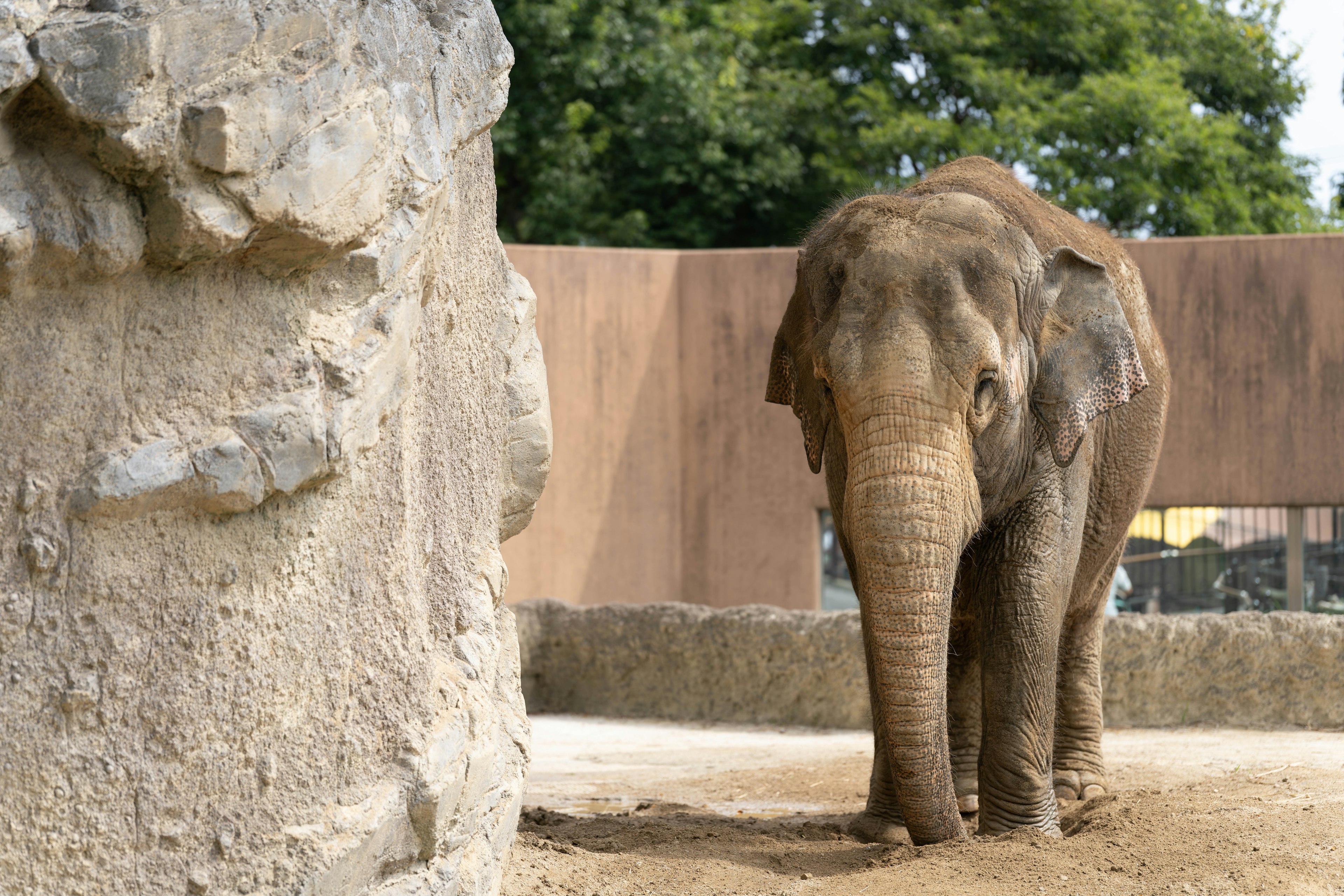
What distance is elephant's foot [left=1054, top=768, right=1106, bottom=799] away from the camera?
6.68m

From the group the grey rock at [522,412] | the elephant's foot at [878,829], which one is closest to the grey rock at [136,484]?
the grey rock at [522,412]

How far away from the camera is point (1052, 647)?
17.8ft

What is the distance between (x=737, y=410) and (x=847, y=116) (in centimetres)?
798

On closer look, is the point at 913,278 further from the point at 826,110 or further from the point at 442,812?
the point at 826,110

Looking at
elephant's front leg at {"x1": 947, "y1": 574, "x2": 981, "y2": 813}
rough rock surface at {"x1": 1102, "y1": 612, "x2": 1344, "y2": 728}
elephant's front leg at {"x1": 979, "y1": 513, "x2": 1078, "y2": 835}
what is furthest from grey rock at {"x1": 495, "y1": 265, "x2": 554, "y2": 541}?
rough rock surface at {"x1": 1102, "y1": 612, "x2": 1344, "y2": 728}

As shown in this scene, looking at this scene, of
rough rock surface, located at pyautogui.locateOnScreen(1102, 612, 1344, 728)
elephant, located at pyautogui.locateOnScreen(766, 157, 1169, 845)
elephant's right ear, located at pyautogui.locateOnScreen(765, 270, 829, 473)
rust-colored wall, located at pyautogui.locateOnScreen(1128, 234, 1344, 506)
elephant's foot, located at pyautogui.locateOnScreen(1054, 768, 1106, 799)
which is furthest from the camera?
rust-colored wall, located at pyautogui.locateOnScreen(1128, 234, 1344, 506)

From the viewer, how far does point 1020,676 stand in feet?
17.5

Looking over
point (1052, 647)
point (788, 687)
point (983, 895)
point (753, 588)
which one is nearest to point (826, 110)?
point (753, 588)

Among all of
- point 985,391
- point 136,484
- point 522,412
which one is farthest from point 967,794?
point 136,484

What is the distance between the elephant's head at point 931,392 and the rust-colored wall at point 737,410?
23.1ft

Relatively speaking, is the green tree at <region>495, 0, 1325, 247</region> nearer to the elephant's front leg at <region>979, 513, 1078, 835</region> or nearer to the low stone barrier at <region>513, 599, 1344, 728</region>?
the low stone barrier at <region>513, 599, 1344, 728</region>

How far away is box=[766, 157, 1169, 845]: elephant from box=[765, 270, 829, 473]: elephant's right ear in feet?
0.04

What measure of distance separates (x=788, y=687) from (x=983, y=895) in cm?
553

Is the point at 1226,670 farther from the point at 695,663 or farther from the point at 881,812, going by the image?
the point at 881,812
